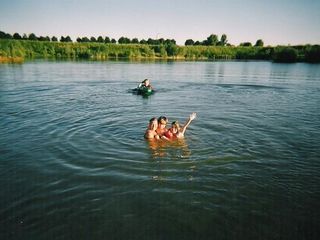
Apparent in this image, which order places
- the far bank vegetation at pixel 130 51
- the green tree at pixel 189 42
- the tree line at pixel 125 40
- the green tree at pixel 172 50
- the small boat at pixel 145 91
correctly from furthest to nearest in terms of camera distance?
the green tree at pixel 189 42 → the tree line at pixel 125 40 → the green tree at pixel 172 50 → the far bank vegetation at pixel 130 51 → the small boat at pixel 145 91

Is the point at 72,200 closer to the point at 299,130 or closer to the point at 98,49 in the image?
the point at 299,130

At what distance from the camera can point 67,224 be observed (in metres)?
7.32

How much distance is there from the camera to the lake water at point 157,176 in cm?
729

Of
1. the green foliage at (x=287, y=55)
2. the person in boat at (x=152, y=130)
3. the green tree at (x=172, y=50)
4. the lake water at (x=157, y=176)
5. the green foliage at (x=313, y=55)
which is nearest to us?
the lake water at (x=157, y=176)

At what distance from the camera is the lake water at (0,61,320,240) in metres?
7.29

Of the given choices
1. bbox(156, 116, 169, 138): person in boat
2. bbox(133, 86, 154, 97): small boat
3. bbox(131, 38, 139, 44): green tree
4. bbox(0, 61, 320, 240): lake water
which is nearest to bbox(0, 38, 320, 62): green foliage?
bbox(131, 38, 139, 44): green tree

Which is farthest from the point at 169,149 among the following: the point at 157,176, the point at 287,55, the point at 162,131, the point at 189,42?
the point at 189,42

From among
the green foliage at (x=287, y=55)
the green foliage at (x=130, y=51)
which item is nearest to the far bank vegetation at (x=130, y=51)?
the green foliage at (x=130, y=51)

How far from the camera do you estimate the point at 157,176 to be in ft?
Answer: 32.4

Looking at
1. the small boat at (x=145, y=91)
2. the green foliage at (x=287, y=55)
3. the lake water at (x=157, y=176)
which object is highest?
the green foliage at (x=287, y=55)

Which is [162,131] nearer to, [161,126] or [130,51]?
[161,126]

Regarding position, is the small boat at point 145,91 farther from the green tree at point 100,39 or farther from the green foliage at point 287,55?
the green tree at point 100,39

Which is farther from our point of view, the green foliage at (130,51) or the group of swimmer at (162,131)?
the green foliage at (130,51)

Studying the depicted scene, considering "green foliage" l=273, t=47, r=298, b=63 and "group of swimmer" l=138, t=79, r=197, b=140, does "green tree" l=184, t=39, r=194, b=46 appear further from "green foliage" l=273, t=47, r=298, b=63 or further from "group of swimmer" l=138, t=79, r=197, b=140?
"group of swimmer" l=138, t=79, r=197, b=140
